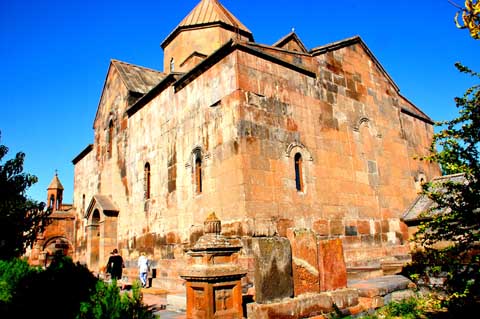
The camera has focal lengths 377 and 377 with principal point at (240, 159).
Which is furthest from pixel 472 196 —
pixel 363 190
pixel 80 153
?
pixel 80 153

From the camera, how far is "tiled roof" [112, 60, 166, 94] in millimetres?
14463

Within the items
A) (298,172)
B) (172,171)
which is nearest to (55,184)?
(172,171)

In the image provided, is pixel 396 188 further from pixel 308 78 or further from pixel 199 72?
pixel 199 72

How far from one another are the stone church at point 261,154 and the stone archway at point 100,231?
0.04 metres

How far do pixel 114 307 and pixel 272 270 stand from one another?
2.44m

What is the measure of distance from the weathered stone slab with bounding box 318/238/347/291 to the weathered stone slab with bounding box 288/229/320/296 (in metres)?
0.10

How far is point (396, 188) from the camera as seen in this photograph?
481 inches

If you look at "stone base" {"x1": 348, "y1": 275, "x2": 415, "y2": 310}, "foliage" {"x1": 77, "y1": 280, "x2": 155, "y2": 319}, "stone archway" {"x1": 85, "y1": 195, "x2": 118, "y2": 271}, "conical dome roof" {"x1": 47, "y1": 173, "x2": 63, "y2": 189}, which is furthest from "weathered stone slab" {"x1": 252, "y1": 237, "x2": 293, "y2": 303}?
"conical dome roof" {"x1": 47, "y1": 173, "x2": 63, "y2": 189}

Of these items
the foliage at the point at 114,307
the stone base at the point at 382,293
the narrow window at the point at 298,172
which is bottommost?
the stone base at the point at 382,293

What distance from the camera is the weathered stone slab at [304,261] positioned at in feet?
19.9

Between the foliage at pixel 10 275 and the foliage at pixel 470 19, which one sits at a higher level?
the foliage at pixel 470 19

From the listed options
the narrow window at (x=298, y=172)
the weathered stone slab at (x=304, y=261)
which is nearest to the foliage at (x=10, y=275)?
the weathered stone slab at (x=304, y=261)

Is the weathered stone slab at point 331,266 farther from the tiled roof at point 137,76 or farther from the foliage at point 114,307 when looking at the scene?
the tiled roof at point 137,76

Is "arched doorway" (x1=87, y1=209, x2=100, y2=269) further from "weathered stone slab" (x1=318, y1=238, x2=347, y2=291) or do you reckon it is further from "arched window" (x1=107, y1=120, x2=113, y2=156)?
"weathered stone slab" (x1=318, y1=238, x2=347, y2=291)
